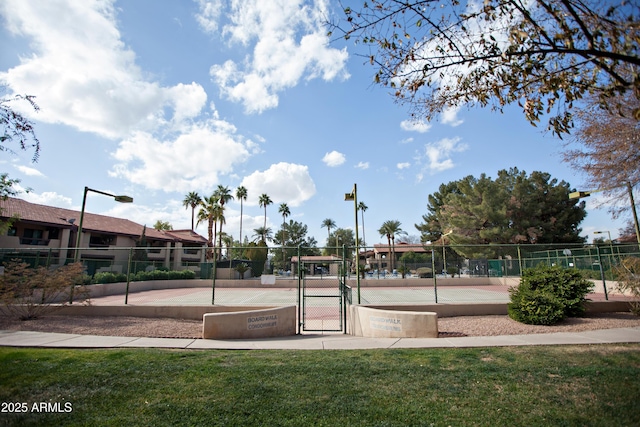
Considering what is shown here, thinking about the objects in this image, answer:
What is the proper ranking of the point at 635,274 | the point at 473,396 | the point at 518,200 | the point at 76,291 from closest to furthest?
the point at 473,396
the point at 635,274
the point at 76,291
the point at 518,200

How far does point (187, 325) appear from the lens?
442 inches

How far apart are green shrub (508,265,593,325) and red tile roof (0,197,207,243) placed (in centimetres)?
2922

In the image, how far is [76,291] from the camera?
13.0 meters

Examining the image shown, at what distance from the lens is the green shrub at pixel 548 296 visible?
10594mm

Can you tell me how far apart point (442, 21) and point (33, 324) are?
44.8 feet

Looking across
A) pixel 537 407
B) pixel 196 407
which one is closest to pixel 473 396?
pixel 537 407

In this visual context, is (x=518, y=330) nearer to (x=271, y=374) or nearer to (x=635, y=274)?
(x=635, y=274)

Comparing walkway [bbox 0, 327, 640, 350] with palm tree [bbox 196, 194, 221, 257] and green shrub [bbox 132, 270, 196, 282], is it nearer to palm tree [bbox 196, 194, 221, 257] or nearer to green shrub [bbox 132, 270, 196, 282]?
green shrub [bbox 132, 270, 196, 282]

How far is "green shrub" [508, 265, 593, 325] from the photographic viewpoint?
10594 mm


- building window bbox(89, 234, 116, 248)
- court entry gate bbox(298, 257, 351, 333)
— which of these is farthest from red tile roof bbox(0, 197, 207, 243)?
court entry gate bbox(298, 257, 351, 333)

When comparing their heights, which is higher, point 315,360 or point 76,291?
point 76,291

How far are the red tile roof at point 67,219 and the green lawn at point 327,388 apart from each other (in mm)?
24430

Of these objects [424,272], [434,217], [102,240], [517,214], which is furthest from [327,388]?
[434,217]

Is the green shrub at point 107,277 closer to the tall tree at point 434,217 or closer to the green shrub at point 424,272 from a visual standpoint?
the green shrub at point 424,272
